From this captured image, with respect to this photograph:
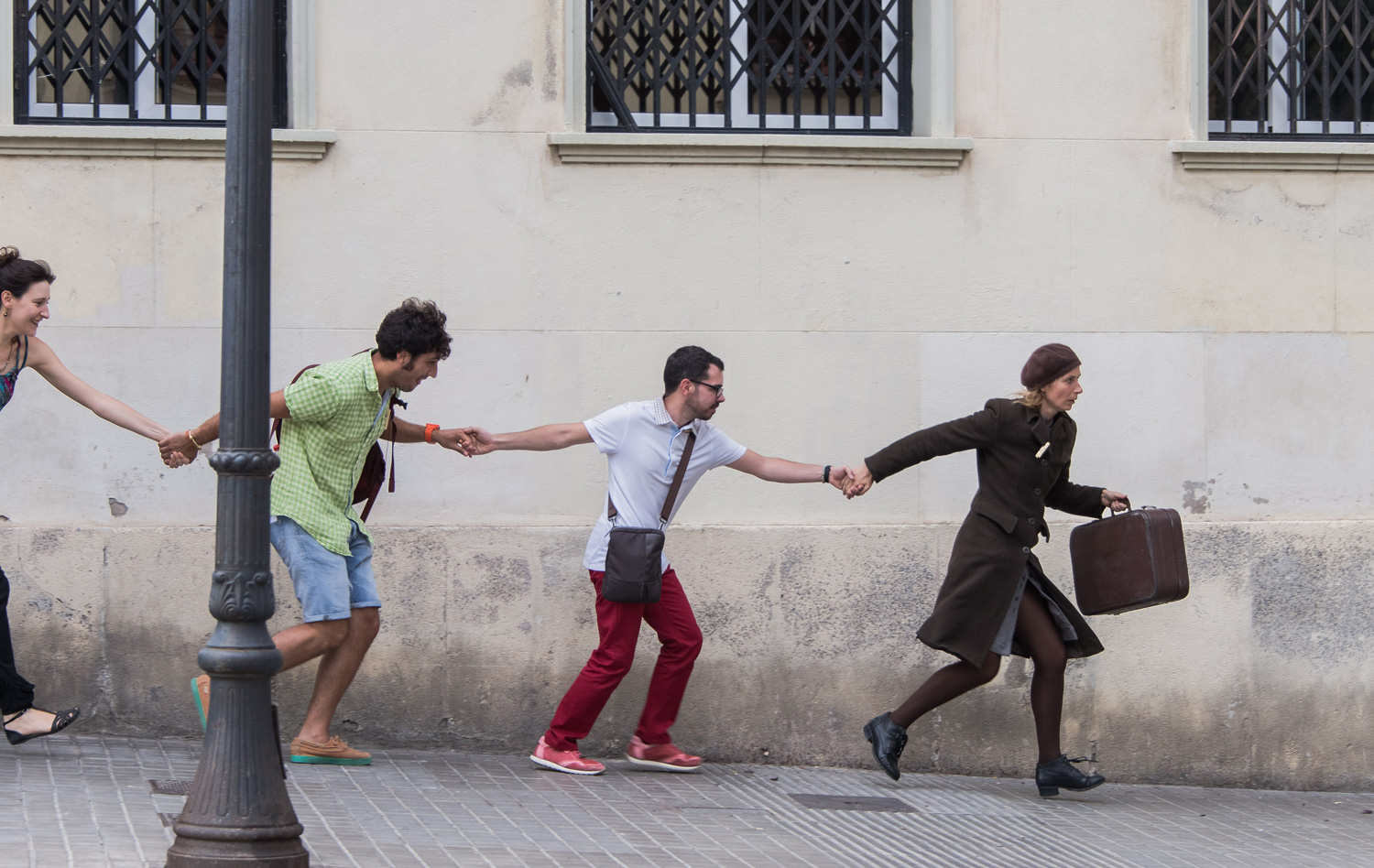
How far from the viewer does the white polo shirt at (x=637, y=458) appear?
19.6ft

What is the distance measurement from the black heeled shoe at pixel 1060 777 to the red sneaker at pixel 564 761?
1.88m

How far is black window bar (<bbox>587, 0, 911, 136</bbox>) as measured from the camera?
710cm

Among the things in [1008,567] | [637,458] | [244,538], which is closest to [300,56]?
[637,458]

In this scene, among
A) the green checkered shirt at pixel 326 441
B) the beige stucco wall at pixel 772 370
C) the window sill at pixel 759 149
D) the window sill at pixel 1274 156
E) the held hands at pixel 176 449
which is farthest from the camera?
the window sill at pixel 1274 156

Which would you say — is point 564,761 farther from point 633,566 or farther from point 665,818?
point 633,566

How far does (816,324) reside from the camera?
6887 mm

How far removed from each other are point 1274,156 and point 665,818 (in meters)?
4.33

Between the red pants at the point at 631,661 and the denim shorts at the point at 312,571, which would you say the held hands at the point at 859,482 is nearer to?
the red pants at the point at 631,661

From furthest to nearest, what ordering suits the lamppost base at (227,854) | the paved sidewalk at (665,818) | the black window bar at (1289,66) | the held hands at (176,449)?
the black window bar at (1289,66) < the held hands at (176,449) < the paved sidewalk at (665,818) < the lamppost base at (227,854)

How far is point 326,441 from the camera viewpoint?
5625 mm

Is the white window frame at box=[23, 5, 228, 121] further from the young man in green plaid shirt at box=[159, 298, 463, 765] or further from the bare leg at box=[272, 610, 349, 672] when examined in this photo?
the bare leg at box=[272, 610, 349, 672]

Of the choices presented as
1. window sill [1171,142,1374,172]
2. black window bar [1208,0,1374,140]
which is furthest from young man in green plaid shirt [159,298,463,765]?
black window bar [1208,0,1374,140]

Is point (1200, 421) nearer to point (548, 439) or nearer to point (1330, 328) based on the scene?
point (1330, 328)

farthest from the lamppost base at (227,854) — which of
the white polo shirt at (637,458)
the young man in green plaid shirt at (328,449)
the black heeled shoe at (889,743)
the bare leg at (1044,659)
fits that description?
the bare leg at (1044,659)
